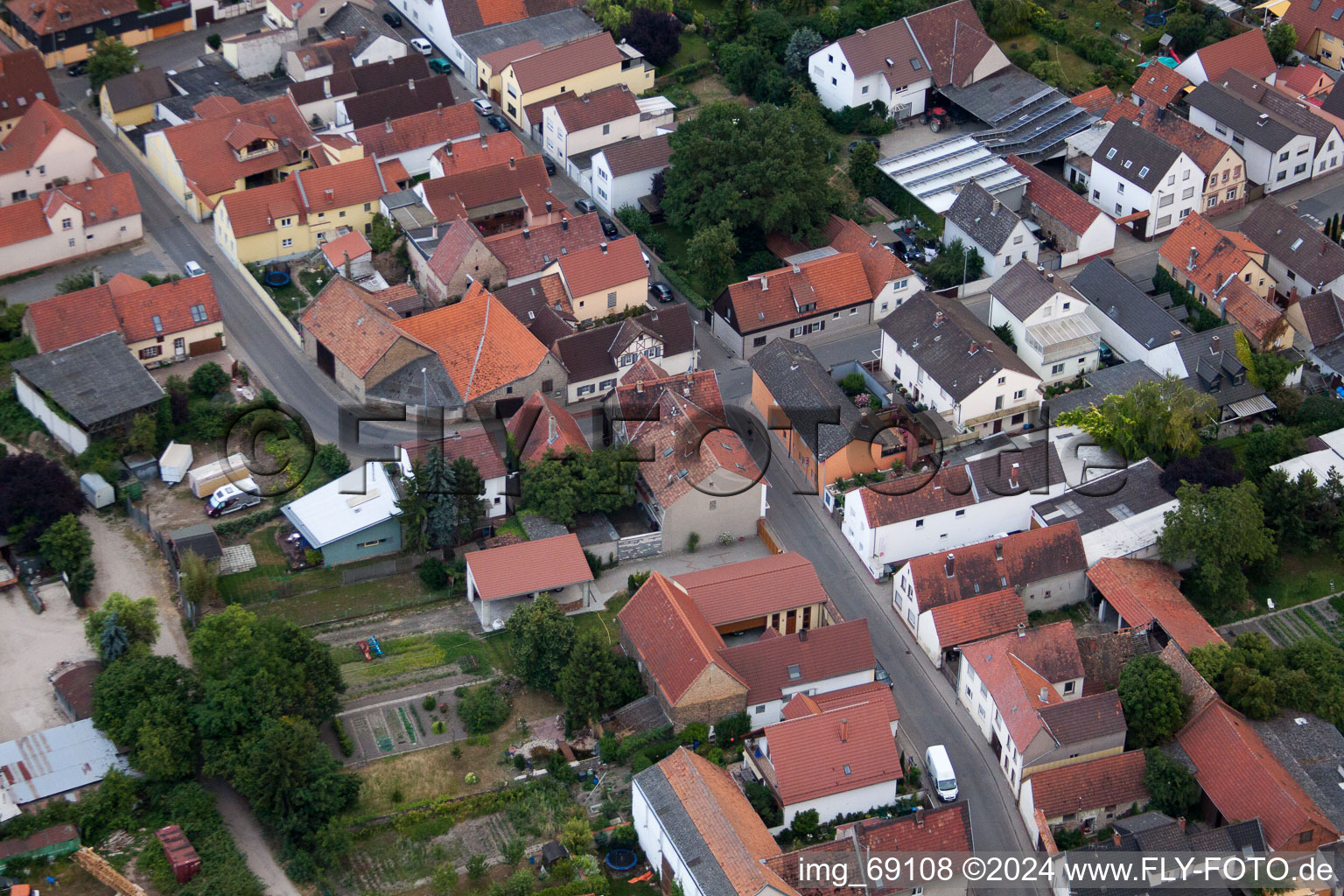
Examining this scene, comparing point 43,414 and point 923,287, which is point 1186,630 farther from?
point 43,414

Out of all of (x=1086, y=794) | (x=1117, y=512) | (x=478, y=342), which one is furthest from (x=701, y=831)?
(x=478, y=342)

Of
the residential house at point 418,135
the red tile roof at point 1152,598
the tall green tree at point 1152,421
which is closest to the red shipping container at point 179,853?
the red tile roof at point 1152,598

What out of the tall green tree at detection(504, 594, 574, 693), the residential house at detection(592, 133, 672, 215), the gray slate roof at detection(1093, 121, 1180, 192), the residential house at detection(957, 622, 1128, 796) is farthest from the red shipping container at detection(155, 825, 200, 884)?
the gray slate roof at detection(1093, 121, 1180, 192)

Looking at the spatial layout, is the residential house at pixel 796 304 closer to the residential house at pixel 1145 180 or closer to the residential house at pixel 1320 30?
the residential house at pixel 1145 180

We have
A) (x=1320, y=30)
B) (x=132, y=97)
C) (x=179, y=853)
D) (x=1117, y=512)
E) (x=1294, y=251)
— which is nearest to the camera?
(x=179, y=853)

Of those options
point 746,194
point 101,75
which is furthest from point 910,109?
point 101,75

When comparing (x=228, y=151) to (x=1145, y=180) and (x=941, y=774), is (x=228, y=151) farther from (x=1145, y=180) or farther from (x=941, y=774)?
(x=941, y=774)
